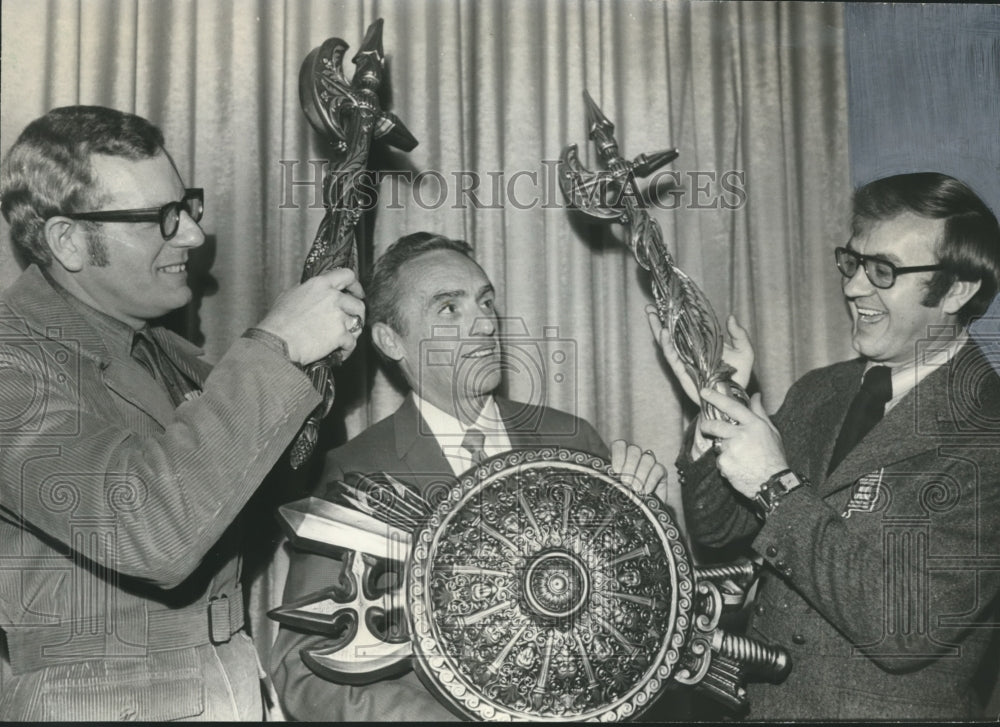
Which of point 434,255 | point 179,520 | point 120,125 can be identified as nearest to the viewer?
point 179,520

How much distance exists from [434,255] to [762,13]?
1319mm

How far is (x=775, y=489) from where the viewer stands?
2.60 metres

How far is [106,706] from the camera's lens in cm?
240

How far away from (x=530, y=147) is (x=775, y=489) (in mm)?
1213

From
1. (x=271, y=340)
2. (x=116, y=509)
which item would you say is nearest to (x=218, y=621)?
(x=116, y=509)

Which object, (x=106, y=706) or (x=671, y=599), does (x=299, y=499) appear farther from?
(x=671, y=599)

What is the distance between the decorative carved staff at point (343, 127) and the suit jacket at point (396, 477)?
0.59 ft

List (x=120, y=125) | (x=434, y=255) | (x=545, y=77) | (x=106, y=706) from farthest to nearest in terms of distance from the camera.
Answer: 1. (x=545, y=77)
2. (x=434, y=255)
3. (x=120, y=125)
4. (x=106, y=706)

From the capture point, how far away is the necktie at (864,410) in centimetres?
280

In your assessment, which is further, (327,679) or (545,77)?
(545,77)

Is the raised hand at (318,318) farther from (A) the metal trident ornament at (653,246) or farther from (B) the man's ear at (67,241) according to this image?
(A) the metal trident ornament at (653,246)

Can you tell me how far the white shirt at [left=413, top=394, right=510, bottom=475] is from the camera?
109 inches

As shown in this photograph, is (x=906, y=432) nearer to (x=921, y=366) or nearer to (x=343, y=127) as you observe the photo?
(x=921, y=366)

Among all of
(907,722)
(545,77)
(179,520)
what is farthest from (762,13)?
(179,520)
